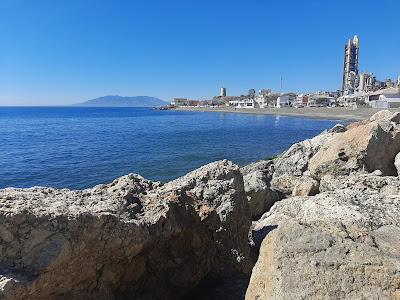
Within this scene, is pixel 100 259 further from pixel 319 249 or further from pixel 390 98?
pixel 390 98

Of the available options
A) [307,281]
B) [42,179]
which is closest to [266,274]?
[307,281]

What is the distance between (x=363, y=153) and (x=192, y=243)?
7204 millimetres

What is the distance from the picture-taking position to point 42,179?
988 inches

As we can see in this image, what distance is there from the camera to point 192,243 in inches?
239

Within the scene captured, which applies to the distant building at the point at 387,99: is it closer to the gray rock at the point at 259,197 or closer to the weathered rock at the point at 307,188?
the weathered rock at the point at 307,188

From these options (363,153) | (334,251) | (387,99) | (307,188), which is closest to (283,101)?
(387,99)

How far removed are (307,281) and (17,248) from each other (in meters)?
3.11

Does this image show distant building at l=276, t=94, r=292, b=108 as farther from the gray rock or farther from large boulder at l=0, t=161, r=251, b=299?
large boulder at l=0, t=161, r=251, b=299

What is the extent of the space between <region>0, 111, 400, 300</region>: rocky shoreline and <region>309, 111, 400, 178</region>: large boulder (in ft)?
11.5

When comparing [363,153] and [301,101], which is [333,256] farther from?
[301,101]

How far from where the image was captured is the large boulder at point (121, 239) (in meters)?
4.14

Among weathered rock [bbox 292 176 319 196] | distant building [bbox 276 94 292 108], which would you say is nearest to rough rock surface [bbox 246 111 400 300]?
weathered rock [bbox 292 176 319 196]

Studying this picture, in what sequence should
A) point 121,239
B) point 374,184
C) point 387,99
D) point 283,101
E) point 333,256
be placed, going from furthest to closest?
point 283,101, point 387,99, point 374,184, point 121,239, point 333,256

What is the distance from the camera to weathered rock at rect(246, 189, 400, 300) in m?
Result: 3.73
